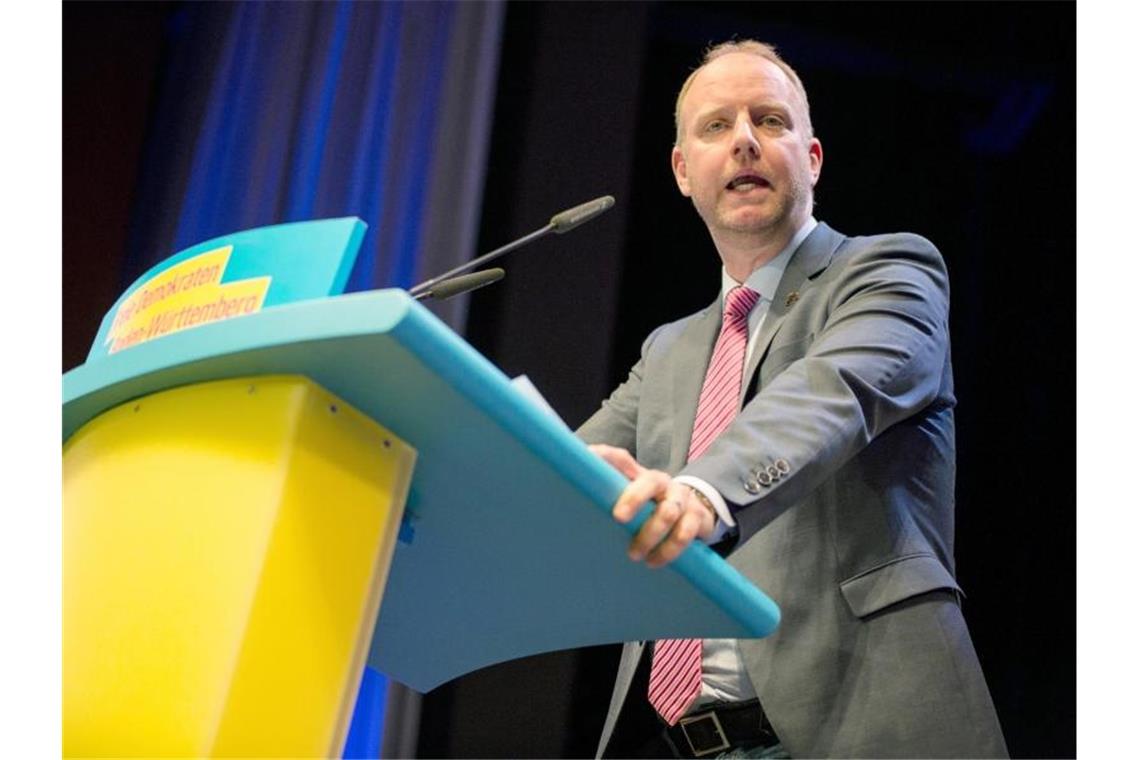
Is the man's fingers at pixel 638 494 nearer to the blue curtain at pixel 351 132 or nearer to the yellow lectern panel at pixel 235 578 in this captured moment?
the yellow lectern panel at pixel 235 578

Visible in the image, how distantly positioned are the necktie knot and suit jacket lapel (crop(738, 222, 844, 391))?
0.06 m

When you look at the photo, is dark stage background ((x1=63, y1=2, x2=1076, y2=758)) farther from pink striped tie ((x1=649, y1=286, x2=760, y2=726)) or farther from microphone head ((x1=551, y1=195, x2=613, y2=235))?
microphone head ((x1=551, y1=195, x2=613, y2=235))

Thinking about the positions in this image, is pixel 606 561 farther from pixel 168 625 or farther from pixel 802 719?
pixel 802 719

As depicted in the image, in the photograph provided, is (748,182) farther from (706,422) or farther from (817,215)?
(817,215)

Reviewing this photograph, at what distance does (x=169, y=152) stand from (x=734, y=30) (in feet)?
5.50

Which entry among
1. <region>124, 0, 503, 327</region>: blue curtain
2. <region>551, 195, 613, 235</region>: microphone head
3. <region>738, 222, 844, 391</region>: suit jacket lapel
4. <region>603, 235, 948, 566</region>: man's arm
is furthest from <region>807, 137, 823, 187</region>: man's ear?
<region>124, 0, 503, 327</region>: blue curtain

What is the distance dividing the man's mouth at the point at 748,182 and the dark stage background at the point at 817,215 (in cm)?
122

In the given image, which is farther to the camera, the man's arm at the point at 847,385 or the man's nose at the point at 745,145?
the man's nose at the point at 745,145

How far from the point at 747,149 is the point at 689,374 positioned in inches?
13.7

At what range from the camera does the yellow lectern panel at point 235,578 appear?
2.46ft

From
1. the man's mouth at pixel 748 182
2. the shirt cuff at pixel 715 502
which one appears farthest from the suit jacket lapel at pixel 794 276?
the shirt cuff at pixel 715 502

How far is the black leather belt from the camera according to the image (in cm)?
139

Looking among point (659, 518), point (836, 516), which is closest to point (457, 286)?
point (836, 516)

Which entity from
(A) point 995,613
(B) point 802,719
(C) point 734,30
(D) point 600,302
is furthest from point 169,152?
(B) point 802,719
